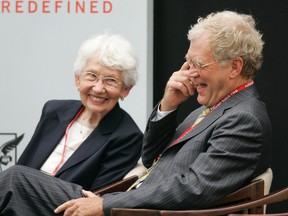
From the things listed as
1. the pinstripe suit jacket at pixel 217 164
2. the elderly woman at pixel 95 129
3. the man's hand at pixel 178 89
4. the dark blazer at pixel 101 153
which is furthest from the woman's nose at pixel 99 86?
the pinstripe suit jacket at pixel 217 164

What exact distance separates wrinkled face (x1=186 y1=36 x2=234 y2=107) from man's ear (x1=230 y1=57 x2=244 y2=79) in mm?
17

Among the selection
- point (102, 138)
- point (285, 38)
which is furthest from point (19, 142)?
point (285, 38)

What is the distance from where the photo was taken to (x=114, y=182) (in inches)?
162

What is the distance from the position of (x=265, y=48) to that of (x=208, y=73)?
1956mm

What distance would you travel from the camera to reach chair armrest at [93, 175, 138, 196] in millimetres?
3941

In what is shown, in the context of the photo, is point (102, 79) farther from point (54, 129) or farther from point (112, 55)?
point (54, 129)

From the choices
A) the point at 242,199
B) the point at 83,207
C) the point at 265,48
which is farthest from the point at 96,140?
the point at 265,48

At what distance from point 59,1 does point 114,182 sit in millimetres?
1917

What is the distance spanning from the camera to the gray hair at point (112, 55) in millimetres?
4203

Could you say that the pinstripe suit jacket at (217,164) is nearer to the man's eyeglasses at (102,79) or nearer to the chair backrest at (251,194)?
the chair backrest at (251,194)

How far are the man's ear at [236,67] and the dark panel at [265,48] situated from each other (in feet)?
6.16

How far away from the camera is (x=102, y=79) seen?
4.24 meters

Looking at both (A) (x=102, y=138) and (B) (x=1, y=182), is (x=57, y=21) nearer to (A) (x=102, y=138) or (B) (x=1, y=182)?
(A) (x=102, y=138)

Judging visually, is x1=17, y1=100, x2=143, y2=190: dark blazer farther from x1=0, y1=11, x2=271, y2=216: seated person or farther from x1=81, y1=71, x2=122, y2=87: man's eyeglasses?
x1=0, y1=11, x2=271, y2=216: seated person
